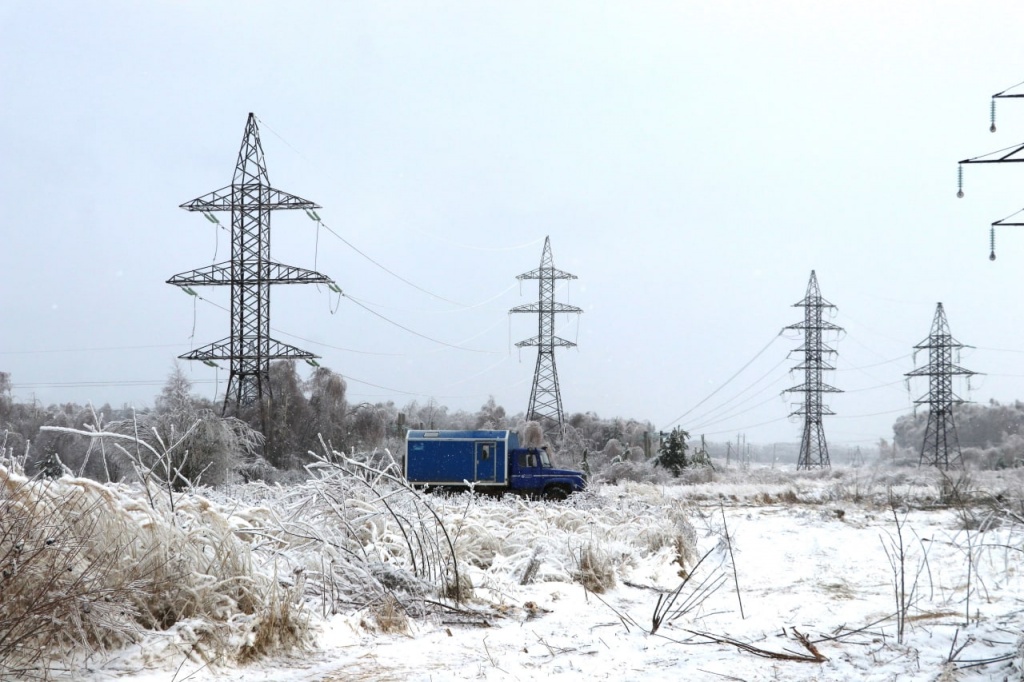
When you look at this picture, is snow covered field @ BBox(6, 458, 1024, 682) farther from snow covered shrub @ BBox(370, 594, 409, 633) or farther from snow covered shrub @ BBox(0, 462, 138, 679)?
snow covered shrub @ BBox(0, 462, 138, 679)

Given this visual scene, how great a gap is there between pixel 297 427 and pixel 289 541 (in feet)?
91.2

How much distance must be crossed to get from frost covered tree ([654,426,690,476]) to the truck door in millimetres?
18745

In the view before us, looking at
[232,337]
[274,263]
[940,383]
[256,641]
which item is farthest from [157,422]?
[940,383]

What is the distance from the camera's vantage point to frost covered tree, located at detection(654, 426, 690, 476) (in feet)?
132

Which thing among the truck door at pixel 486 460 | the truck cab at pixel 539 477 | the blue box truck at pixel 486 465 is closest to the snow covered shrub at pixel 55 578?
the blue box truck at pixel 486 465

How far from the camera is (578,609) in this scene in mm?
5883

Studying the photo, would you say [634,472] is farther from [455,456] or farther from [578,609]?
[578,609]

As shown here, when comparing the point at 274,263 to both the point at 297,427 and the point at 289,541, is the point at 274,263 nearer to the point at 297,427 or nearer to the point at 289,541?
the point at 297,427

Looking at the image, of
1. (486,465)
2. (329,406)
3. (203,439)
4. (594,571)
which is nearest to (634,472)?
(329,406)

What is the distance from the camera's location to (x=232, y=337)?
1078 inches

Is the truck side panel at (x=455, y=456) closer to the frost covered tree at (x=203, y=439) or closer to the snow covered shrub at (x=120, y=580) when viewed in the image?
the frost covered tree at (x=203, y=439)

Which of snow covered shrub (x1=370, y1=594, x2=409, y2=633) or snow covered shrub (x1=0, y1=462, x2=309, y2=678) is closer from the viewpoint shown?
snow covered shrub (x1=0, y1=462, x2=309, y2=678)

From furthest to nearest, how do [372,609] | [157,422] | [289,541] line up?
[157,422] < [289,541] < [372,609]

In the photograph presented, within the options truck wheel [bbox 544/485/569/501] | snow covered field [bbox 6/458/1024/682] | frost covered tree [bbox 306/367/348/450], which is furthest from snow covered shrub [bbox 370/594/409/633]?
frost covered tree [bbox 306/367/348/450]
